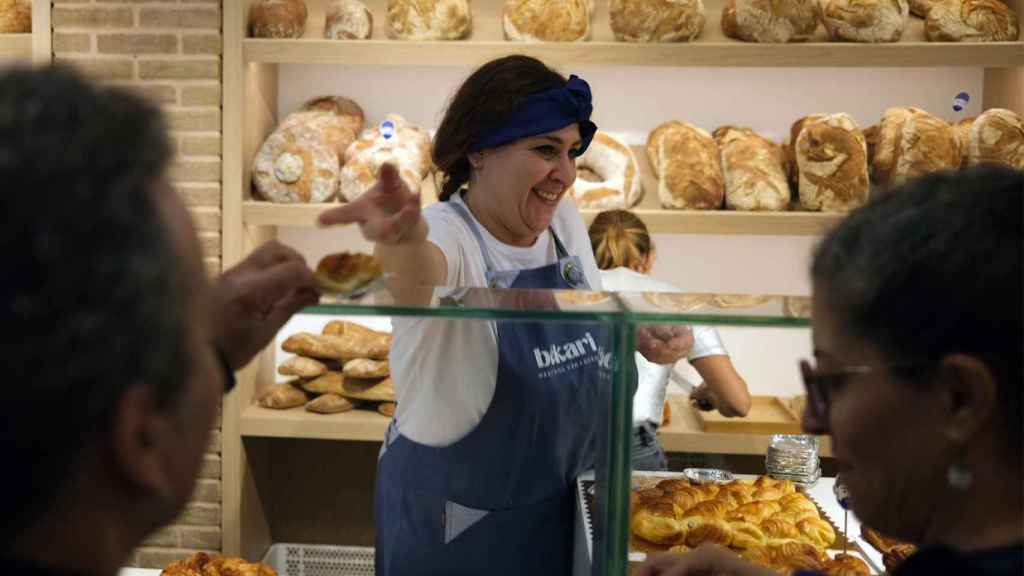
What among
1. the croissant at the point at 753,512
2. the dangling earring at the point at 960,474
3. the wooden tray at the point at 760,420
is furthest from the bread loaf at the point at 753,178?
the dangling earring at the point at 960,474

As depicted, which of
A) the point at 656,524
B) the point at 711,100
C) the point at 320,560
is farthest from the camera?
the point at 711,100

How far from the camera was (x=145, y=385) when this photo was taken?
68cm

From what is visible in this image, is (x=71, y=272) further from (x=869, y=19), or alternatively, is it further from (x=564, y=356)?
(x=869, y=19)

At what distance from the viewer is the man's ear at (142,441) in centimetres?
67

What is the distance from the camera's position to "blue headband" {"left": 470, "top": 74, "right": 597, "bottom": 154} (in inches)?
84.9

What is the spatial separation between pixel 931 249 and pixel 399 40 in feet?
9.30

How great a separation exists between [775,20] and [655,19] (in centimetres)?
36

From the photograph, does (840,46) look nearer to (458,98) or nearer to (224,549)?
(458,98)

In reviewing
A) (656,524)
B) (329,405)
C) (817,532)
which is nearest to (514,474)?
(656,524)

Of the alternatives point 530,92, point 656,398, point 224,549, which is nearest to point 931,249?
point 656,398

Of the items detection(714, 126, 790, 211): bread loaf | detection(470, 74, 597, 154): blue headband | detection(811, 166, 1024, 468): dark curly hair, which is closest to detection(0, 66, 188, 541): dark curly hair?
detection(811, 166, 1024, 468): dark curly hair

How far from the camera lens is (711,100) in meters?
3.79

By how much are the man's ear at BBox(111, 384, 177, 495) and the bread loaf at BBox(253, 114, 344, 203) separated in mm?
2822

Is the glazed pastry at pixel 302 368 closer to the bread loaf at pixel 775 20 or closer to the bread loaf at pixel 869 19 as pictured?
the bread loaf at pixel 775 20
